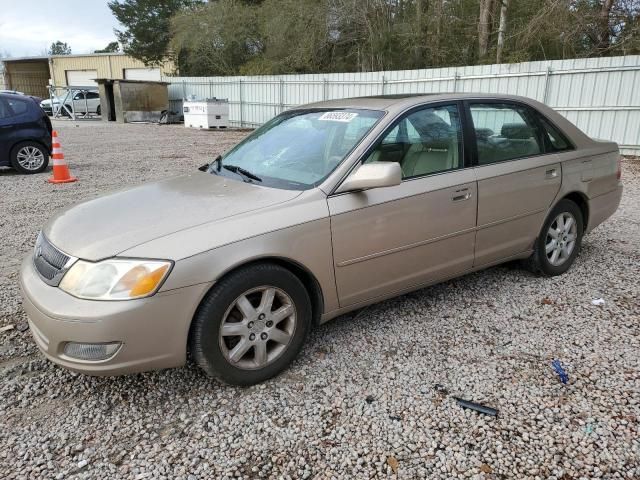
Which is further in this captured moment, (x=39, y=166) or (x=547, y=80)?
(x=547, y=80)

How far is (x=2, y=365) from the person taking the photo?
Answer: 9.84 ft

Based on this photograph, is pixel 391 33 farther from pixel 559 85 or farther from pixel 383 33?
pixel 559 85

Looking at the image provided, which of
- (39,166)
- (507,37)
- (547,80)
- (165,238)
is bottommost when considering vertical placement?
(39,166)

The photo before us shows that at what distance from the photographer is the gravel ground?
7.27 feet

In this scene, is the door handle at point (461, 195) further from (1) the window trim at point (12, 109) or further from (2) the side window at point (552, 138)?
(1) the window trim at point (12, 109)

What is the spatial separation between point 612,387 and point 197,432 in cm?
225

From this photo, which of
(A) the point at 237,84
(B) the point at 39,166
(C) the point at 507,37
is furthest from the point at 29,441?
(A) the point at 237,84

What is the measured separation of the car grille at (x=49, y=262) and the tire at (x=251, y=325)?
0.72m

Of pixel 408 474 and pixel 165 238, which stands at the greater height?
pixel 165 238

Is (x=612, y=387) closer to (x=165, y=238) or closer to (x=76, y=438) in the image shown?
(x=165, y=238)

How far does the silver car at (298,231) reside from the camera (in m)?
2.40

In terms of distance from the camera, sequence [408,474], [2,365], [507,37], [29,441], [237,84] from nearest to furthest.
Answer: [408,474] < [29,441] < [2,365] < [507,37] < [237,84]

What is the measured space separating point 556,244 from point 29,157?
9707mm

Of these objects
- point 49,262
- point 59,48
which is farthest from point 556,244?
point 59,48
